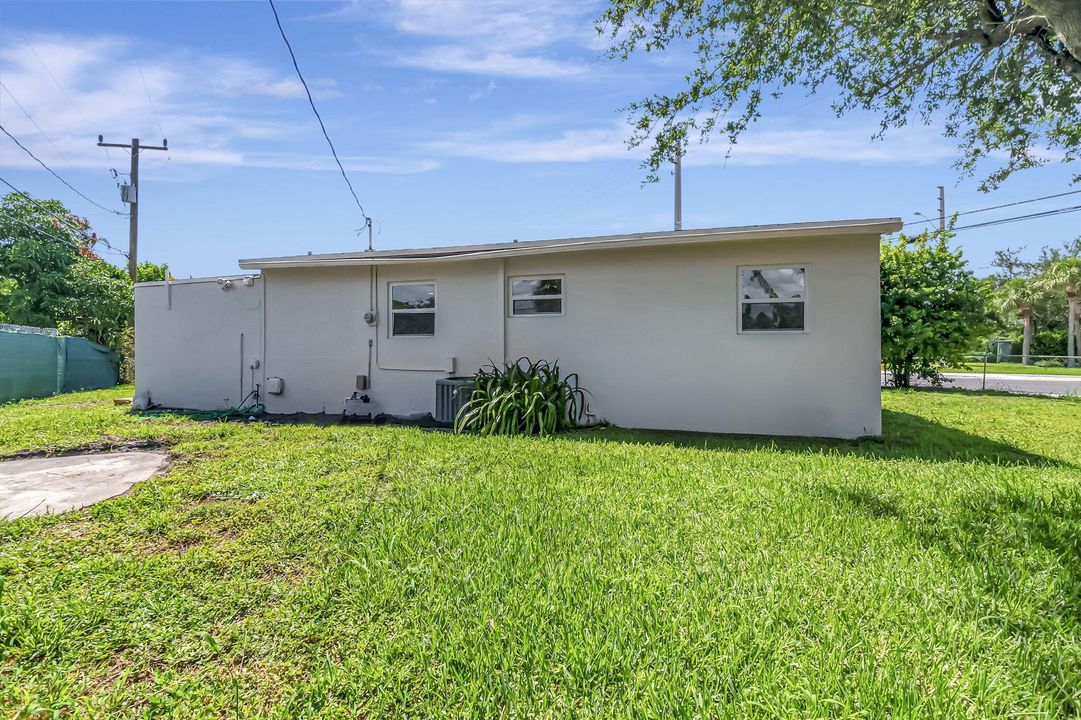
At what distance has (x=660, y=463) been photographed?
15.9 ft

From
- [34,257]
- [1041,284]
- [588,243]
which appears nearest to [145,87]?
[588,243]

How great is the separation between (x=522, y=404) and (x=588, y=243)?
2.51 meters

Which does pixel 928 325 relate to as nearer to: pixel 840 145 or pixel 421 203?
pixel 840 145

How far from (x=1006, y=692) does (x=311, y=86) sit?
10285 mm

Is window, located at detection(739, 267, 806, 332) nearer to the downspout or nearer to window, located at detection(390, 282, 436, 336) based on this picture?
the downspout

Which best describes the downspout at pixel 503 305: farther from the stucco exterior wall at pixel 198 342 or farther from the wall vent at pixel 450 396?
the stucco exterior wall at pixel 198 342

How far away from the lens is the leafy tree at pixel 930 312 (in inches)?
477

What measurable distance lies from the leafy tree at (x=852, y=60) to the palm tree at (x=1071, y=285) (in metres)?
28.0

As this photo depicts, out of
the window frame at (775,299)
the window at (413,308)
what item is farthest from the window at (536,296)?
the window frame at (775,299)

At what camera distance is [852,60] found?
7.64 meters

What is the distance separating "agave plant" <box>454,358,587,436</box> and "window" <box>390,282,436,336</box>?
181cm

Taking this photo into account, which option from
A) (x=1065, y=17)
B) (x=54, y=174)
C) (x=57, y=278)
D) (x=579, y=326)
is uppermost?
(x=54, y=174)

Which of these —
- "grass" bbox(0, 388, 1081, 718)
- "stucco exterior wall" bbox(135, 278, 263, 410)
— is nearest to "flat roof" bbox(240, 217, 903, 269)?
"stucco exterior wall" bbox(135, 278, 263, 410)

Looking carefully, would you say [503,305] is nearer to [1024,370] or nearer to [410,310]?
[410,310]
